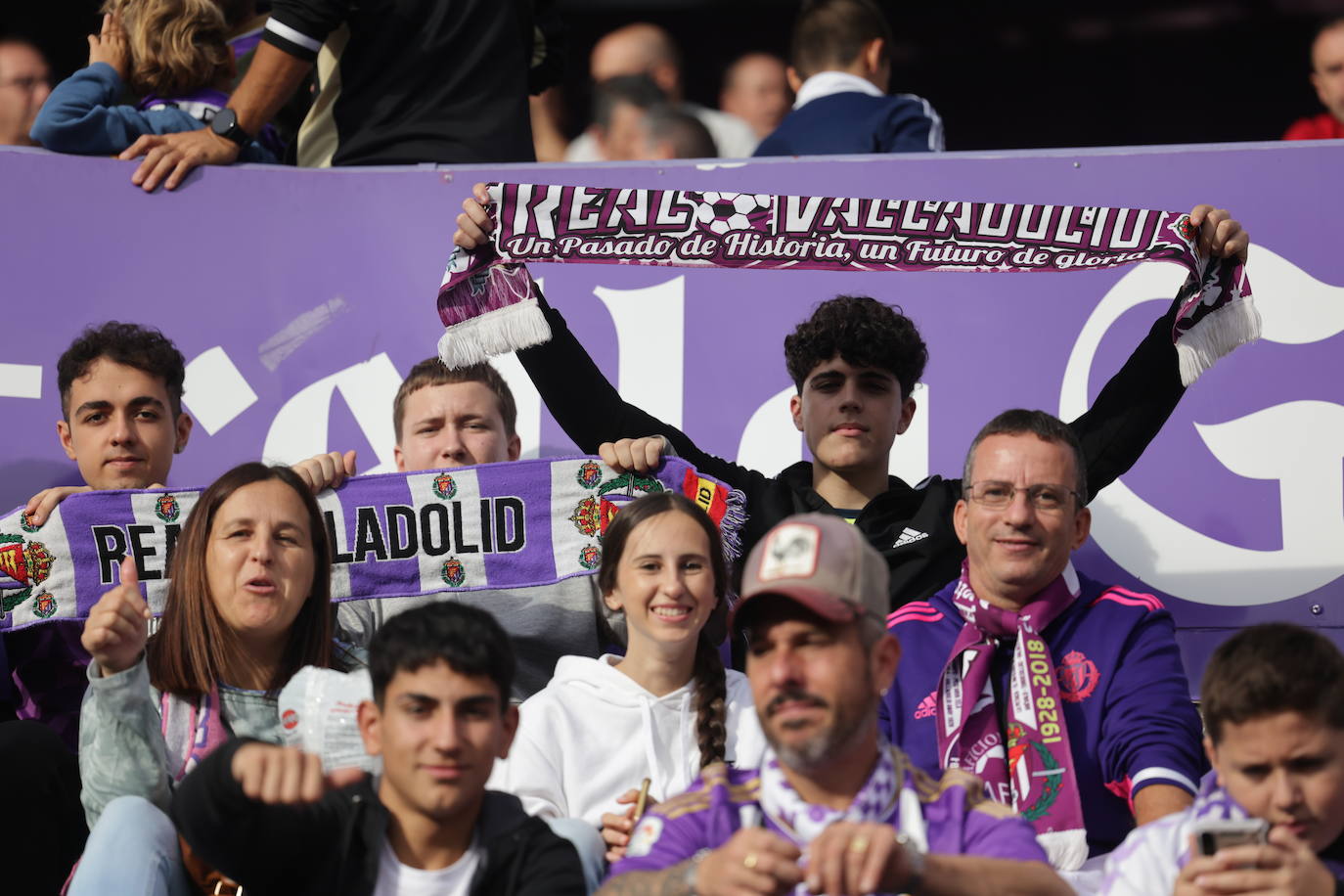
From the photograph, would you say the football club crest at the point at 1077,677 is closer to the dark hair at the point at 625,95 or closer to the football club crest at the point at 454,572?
the football club crest at the point at 454,572

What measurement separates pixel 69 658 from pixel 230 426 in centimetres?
120

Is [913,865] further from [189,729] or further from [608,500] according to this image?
[608,500]

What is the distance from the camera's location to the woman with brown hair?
11.4ft

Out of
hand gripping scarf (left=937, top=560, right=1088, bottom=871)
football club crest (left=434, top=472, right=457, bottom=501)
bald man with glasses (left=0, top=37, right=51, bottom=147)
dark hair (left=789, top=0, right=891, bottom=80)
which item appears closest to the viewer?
hand gripping scarf (left=937, top=560, right=1088, bottom=871)

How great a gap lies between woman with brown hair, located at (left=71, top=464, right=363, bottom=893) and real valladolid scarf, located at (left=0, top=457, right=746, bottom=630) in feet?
1.88

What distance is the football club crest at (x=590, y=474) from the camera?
4.70m

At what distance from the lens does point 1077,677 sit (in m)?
3.92

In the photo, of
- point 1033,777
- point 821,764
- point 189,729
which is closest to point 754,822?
point 821,764

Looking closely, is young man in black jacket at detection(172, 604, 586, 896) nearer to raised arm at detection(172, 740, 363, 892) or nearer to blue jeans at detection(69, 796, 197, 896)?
raised arm at detection(172, 740, 363, 892)

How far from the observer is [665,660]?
13.1 feet

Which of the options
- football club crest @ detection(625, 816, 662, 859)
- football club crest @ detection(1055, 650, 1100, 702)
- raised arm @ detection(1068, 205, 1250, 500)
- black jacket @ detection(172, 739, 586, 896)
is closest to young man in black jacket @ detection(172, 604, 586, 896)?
black jacket @ detection(172, 739, 586, 896)

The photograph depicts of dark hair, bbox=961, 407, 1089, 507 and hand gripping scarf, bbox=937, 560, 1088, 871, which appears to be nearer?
hand gripping scarf, bbox=937, 560, 1088, 871

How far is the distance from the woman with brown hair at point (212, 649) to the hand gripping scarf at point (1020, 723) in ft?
4.35

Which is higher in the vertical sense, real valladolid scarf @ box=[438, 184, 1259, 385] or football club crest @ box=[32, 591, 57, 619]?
real valladolid scarf @ box=[438, 184, 1259, 385]
